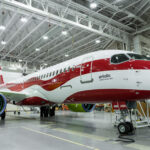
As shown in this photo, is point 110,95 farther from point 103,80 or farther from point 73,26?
point 73,26

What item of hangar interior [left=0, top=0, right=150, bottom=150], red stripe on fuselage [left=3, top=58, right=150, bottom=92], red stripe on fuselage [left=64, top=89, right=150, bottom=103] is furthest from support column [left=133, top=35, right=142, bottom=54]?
red stripe on fuselage [left=64, top=89, right=150, bottom=103]

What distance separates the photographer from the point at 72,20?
13203 millimetres

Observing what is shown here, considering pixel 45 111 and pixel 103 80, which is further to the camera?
pixel 45 111

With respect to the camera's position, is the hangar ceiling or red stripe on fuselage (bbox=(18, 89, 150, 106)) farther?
the hangar ceiling

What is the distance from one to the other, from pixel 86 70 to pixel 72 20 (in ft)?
27.0

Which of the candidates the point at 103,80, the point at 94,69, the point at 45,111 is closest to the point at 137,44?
the point at 45,111

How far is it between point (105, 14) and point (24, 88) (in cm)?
820

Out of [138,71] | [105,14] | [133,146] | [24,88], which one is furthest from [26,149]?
[105,14]

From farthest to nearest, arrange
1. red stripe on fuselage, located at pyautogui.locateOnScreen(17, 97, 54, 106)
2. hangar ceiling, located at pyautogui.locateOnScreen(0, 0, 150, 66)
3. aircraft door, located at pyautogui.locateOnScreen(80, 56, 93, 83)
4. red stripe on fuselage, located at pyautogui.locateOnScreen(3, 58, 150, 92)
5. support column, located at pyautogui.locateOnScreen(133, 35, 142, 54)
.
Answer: support column, located at pyautogui.locateOnScreen(133, 35, 142, 54) → hangar ceiling, located at pyautogui.locateOnScreen(0, 0, 150, 66) → red stripe on fuselage, located at pyautogui.locateOnScreen(17, 97, 54, 106) → aircraft door, located at pyautogui.locateOnScreen(80, 56, 93, 83) → red stripe on fuselage, located at pyautogui.locateOnScreen(3, 58, 150, 92)

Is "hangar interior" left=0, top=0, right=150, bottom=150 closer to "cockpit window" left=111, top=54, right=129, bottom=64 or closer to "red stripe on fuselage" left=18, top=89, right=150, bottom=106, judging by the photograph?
"red stripe on fuselage" left=18, top=89, right=150, bottom=106

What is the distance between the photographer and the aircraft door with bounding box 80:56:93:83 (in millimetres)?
5972

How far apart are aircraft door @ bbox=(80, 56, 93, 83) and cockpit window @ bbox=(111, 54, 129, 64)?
0.93 m

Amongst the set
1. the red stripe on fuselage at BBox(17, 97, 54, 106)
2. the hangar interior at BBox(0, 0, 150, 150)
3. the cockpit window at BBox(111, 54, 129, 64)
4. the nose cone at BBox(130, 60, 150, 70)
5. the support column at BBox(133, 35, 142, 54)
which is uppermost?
the hangar interior at BBox(0, 0, 150, 150)

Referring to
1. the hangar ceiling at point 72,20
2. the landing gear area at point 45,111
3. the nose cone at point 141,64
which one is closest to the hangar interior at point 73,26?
the hangar ceiling at point 72,20
